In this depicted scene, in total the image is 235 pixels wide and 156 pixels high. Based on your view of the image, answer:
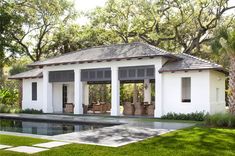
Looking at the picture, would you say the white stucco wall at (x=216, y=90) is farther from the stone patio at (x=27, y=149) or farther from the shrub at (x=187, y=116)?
the stone patio at (x=27, y=149)

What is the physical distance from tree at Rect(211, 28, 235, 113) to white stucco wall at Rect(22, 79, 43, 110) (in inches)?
592

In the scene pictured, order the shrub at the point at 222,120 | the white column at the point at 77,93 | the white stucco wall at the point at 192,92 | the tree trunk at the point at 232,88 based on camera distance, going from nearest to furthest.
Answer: the shrub at the point at 222,120, the tree trunk at the point at 232,88, the white stucco wall at the point at 192,92, the white column at the point at 77,93

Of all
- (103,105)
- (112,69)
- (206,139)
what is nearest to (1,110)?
(103,105)

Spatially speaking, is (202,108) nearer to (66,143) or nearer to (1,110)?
(66,143)

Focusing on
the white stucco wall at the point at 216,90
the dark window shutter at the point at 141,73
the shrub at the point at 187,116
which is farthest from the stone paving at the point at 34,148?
the white stucco wall at the point at 216,90

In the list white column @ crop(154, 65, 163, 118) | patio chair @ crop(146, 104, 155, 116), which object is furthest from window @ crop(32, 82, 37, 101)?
white column @ crop(154, 65, 163, 118)

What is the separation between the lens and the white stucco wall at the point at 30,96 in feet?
90.7

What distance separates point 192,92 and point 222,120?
4.91 metres

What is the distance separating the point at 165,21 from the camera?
113 ft

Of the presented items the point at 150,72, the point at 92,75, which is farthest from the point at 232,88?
the point at 92,75

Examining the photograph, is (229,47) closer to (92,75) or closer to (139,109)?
(139,109)

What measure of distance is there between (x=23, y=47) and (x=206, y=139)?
92.1 feet

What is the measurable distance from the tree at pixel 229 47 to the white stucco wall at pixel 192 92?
231cm

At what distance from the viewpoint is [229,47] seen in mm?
17203
